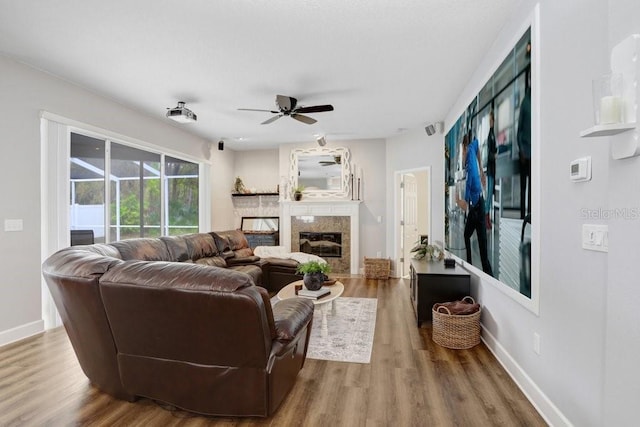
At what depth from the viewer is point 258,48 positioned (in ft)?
9.73

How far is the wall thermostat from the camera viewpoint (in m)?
1.53

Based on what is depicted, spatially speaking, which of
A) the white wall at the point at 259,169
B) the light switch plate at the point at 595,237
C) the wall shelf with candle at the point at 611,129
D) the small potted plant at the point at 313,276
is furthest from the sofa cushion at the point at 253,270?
the wall shelf with candle at the point at 611,129

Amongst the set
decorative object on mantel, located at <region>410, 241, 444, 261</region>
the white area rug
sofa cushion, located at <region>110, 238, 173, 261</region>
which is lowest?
the white area rug

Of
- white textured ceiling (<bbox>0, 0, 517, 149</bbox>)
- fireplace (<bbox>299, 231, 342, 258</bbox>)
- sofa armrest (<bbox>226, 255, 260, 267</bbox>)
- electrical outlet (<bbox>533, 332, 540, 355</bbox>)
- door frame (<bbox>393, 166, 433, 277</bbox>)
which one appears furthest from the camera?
fireplace (<bbox>299, 231, 342, 258</bbox>)

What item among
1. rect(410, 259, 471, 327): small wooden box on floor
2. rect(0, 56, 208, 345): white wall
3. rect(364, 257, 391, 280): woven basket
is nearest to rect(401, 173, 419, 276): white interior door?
rect(364, 257, 391, 280): woven basket

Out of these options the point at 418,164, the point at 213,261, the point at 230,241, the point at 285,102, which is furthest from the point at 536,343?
the point at 230,241

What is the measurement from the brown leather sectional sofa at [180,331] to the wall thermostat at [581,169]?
1.73 m

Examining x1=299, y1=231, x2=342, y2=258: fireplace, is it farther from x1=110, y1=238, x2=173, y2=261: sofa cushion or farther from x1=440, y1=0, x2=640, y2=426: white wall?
x1=440, y1=0, x2=640, y2=426: white wall

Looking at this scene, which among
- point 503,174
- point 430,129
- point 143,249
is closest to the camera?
point 503,174

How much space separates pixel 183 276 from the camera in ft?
5.39

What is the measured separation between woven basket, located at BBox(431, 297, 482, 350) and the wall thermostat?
69.4 inches

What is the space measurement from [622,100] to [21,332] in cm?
498

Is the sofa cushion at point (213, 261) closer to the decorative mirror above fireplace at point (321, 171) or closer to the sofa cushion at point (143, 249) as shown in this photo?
the sofa cushion at point (143, 249)

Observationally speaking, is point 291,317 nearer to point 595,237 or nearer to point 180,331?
point 180,331
